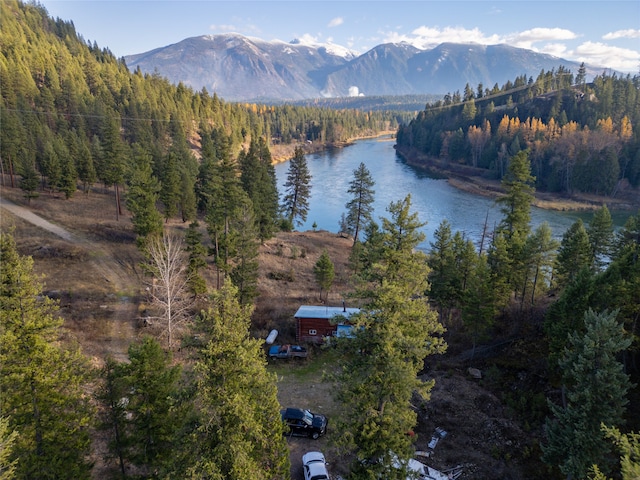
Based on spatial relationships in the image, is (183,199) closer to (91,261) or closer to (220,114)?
(91,261)

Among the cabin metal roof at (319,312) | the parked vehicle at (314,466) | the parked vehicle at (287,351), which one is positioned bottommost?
the parked vehicle at (287,351)

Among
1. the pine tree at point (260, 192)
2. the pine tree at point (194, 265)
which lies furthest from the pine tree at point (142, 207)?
the pine tree at point (260, 192)

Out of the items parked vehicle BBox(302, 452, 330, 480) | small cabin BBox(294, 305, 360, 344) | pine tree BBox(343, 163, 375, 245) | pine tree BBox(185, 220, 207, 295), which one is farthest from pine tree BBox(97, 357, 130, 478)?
pine tree BBox(343, 163, 375, 245)

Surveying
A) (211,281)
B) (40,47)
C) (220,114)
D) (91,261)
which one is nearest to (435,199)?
(211,281)

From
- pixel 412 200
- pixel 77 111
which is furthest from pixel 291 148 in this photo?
pixel 412 200

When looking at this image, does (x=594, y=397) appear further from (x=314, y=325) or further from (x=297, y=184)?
(x=297, y=184)

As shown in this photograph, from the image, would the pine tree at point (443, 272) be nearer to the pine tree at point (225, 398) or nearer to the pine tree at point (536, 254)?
the pine tree at point (536, 254)

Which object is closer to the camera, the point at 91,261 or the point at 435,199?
the point at 91,261
